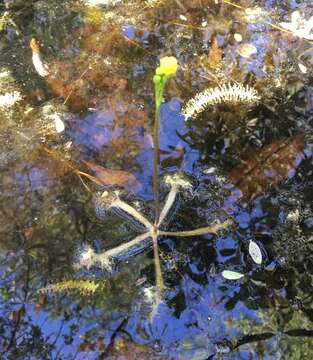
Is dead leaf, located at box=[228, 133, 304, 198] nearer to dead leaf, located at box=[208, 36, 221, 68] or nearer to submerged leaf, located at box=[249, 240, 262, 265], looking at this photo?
submerged leaf, located at box=[249, 240, 262, 265]

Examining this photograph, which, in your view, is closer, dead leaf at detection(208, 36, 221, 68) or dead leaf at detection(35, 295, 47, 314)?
dead leaf at detection(35, 295, 47, 314)

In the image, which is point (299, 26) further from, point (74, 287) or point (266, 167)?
point (74, 287)

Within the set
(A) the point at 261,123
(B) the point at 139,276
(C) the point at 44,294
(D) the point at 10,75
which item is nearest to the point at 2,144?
(D) the point at 10,75

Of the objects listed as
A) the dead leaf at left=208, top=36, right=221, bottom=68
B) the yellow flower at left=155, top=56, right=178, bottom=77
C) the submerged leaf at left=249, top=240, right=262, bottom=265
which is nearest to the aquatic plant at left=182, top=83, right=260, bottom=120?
the dead leaf at left=208, top=36, right=221, bottom=68

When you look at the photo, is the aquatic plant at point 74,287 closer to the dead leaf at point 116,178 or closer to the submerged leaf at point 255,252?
the dead leaf at point 116,178

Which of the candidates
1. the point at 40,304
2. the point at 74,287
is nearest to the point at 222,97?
the point at 74,287

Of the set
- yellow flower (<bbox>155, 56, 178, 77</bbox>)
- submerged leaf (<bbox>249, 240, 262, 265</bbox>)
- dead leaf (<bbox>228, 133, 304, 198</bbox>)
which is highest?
yellow flower (<bbox>155, 56, 178, 77</bbox>)
